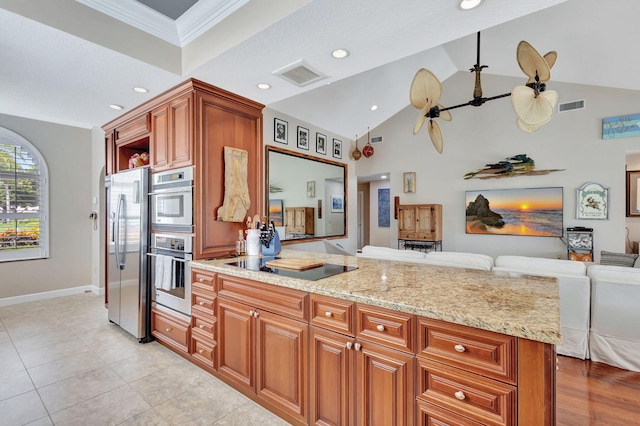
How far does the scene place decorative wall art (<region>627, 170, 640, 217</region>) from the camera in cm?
576

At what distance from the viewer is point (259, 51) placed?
7.23 feet

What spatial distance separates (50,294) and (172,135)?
379 centimetres

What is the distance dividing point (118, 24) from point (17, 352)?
10.5 ft

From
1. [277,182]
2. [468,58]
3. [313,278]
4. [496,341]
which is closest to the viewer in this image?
[496,341]

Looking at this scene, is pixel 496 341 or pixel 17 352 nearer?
pixel 496 341

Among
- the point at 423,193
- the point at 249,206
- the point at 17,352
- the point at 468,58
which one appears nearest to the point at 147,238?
the point at 249,206

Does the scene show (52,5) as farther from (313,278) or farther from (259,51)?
(313,278)

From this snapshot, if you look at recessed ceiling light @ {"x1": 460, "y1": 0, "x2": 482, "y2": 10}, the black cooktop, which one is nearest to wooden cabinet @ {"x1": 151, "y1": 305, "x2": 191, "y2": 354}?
the black cooktop

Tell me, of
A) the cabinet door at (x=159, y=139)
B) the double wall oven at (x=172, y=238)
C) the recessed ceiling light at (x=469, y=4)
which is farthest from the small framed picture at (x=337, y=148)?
the recessed ceiling light at (x=469, y=4)

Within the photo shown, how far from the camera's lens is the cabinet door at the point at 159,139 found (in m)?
3.02

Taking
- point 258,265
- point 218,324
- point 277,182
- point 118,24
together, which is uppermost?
point 118,24

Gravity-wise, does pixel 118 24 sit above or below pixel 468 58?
below

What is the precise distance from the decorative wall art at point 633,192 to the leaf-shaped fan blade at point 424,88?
19.6ft

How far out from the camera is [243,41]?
6.83 ft
